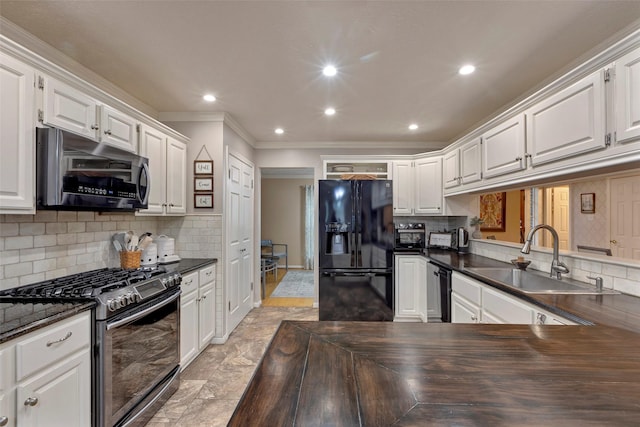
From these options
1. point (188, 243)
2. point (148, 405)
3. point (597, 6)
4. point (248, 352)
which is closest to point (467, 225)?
point (597, 6)

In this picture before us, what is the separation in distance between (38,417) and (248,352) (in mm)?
1875

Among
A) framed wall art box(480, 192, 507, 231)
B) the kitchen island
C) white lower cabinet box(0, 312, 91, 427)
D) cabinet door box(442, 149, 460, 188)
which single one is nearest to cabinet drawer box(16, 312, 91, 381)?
white lower cabinet box(0, 312, 91, 427)

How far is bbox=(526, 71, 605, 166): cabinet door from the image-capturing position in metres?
1.52

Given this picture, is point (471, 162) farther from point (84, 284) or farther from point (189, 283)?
point (84, 284)

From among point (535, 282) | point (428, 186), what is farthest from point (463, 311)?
point (428, 186)

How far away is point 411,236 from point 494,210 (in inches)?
61.1

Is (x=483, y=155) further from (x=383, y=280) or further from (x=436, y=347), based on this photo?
(x=436, y=347)

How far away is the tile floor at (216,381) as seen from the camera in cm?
199

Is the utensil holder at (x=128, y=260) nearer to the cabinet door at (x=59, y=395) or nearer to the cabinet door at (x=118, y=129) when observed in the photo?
the cabinet door at (x=118, y=129)

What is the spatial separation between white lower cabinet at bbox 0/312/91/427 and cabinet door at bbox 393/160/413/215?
3.51 meters

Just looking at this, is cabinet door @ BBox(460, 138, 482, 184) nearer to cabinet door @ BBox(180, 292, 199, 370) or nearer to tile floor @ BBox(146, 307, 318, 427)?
tile floor @ BBox(146, 307, 318, 427)

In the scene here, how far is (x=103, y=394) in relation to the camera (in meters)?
1.54

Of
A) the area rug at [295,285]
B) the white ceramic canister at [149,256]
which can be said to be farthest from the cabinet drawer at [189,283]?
the area rug at [295,285]

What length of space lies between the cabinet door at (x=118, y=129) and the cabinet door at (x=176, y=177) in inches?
19.7
